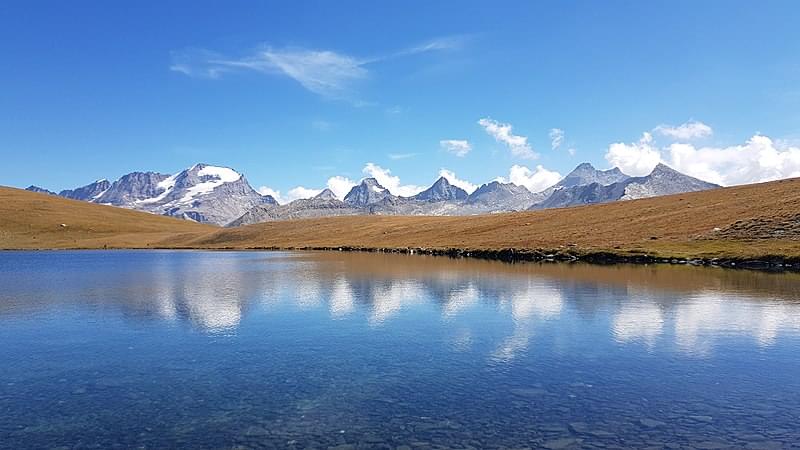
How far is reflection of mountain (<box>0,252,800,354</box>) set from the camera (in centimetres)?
3588

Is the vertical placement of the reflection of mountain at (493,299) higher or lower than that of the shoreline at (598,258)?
lower

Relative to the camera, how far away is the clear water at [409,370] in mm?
19422

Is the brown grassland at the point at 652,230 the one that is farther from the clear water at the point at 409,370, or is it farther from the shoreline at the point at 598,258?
the clear water at the point at 409,370

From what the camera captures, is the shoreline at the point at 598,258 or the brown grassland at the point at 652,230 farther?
the brown grassland at the point at 652,230

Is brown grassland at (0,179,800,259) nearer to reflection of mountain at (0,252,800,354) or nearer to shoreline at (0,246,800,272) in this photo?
shoreline at (0,246,800,272)

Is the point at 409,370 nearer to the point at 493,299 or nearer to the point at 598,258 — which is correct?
the point at 493,299

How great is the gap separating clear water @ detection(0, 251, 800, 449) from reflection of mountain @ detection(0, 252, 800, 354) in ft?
1.17

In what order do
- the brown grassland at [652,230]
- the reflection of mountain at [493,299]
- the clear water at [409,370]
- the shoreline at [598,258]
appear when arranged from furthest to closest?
1. the brown grassland at [652,230]
2. the shoreline at [598,258]
3. the reflection of mountain at [493,299]
4. the clear water at [409,370]

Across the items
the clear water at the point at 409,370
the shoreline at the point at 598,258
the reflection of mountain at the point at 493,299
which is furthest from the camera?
the shoreline at the point at 598,258

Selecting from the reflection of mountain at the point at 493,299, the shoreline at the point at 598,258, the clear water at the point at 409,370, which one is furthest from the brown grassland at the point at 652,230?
the clear water at the point at 409,370

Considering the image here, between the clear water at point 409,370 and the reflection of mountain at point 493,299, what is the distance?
14.1 inches

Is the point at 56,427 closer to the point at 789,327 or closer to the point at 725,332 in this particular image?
the point at 725,332

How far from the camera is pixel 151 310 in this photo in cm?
4678

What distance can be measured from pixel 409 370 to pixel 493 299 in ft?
79.7
